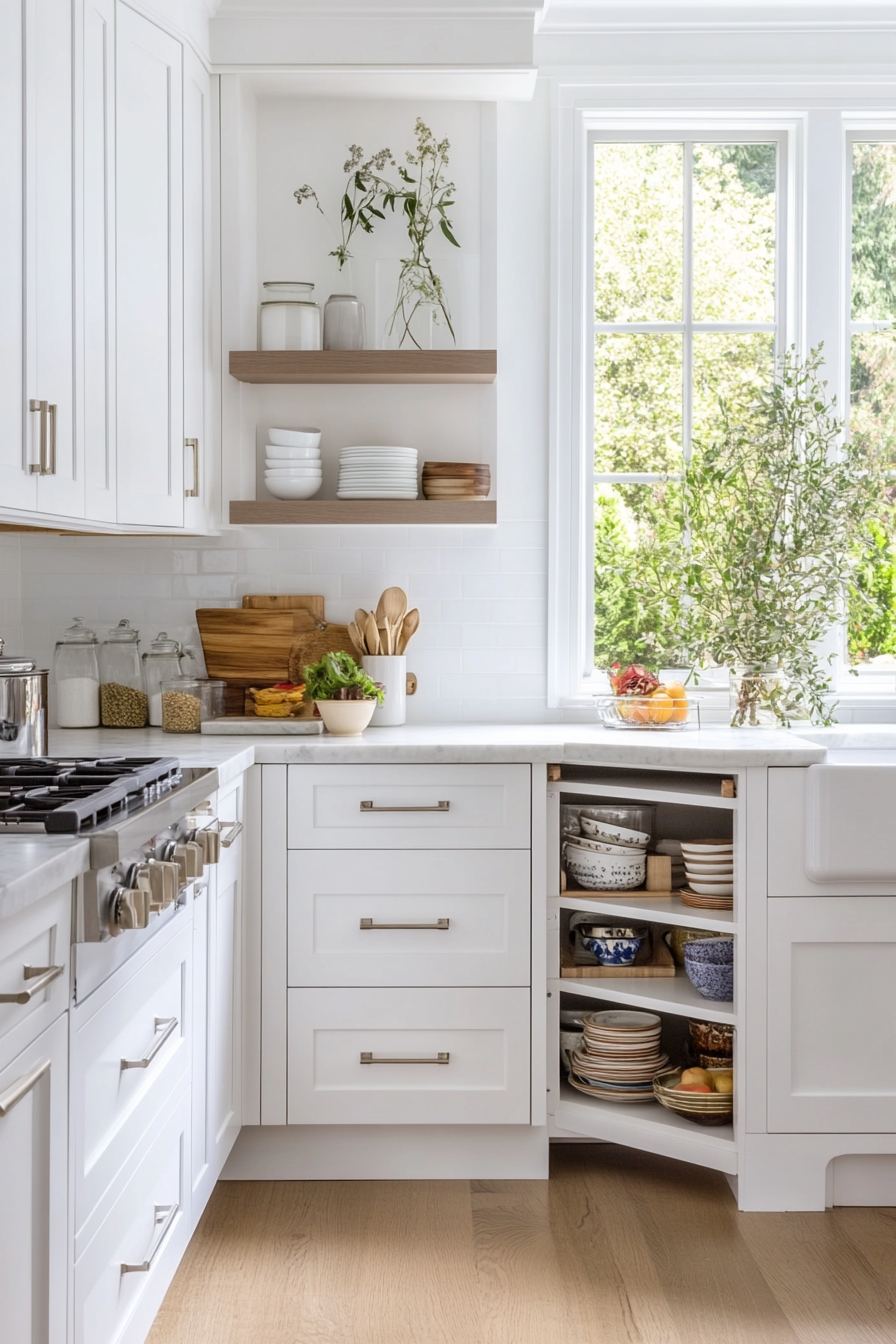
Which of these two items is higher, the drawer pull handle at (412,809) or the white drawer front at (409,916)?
the drawer pull handle at (412,809)

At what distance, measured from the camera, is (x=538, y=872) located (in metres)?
2.65

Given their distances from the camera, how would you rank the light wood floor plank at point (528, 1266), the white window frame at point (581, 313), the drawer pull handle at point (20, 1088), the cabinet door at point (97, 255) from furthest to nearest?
the white window frame at point (581, 313) < the cabinet door at point (97, 255) < the light wood floor plank at point (528, 1266) < the drawer pull handle at point (20, 1088)

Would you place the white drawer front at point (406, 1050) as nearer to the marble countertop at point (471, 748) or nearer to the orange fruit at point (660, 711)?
the marble countertop at point (471, 748)

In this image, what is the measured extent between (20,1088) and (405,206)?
100 inches

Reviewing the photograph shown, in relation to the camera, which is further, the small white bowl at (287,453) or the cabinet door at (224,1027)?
the small white bowl at (287,453)

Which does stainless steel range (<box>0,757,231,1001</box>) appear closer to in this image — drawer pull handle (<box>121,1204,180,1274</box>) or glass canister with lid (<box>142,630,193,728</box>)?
drawer pull handle (<box>121,1204,180,1274</box>)

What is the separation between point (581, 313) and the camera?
3.31 meters

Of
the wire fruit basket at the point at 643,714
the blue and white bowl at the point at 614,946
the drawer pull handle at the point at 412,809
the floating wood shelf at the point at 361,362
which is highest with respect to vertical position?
the floating wood shelf at the point at 361,362

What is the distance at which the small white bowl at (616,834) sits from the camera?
2.79 m


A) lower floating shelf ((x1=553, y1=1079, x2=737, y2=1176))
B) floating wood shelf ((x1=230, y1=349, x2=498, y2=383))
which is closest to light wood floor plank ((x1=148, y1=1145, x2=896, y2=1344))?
lower floating shelf ((x1=553, y1=1079, x2=737, y2=1176))

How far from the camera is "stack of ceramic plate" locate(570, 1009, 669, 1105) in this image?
2.75m

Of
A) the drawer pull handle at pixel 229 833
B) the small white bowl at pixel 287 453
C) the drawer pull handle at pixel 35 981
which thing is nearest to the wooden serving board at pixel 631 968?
the drawer pull handle at pixel 229 833

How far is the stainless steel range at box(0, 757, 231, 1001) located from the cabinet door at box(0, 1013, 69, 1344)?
14 centimetres

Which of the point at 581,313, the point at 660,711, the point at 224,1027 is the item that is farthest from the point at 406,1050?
the point at 581,313
